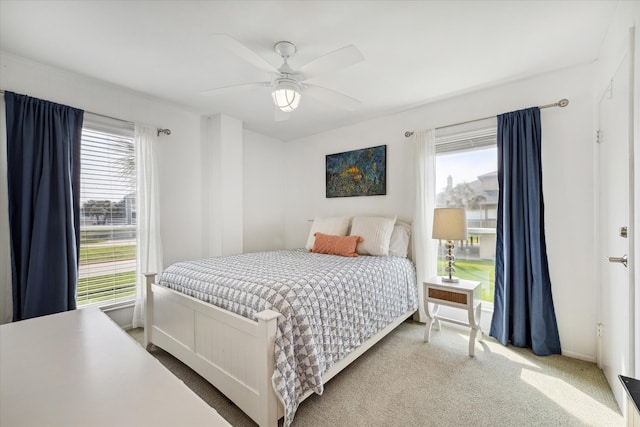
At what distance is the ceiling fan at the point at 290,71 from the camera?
1.57m

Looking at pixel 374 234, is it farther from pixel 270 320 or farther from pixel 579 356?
pixel 579 356

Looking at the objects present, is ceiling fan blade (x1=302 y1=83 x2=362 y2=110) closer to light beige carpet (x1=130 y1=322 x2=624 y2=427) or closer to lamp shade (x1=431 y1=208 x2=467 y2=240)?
lamp shade (x1=431 y1=208 x2=467 y2=240)

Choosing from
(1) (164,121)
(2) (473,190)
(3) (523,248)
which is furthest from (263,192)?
(3) (523,248)

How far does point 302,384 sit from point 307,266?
3.05ft

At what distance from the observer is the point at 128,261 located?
9.32ft

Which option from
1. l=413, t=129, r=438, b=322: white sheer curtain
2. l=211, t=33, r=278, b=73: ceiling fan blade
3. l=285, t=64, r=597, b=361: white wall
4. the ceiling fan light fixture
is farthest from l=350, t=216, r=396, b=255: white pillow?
l=211, t=33, r=278, b=73: ceiling fan blade

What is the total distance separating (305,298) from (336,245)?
4.65 ft

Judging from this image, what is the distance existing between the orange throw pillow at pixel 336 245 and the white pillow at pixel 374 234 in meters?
0.08

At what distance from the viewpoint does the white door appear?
1502mm

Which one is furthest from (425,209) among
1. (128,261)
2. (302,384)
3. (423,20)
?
(128,261)

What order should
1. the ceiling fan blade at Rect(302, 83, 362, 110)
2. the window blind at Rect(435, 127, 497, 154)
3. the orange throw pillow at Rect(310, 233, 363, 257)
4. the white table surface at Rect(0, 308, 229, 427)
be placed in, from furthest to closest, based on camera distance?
the orange throw pillow at Rect(310, 233, 363, 257), the window blind at Rect(435, 127, 497, 154), the ceiling fan blade at Rect(302, 83, 362, 110), the white table surface at Rect(0, 308, 229, 427)

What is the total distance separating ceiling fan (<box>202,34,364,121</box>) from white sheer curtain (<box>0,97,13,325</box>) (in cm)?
172

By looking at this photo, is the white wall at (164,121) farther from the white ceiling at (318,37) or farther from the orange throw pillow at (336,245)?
the orange throw pillow at (336,245)

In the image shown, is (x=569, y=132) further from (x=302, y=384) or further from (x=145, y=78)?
(x=145, y=78)
